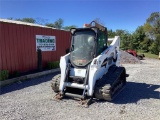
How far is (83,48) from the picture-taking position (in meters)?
6.24

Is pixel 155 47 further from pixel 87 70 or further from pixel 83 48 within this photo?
pixel 87 70

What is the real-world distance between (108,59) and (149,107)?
2238mm

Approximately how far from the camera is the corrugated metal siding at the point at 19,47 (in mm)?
8930

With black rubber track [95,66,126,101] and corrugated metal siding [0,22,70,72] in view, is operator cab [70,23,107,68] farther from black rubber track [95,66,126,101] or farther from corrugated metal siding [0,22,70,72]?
corrugated metal siding [0,22,70,72]

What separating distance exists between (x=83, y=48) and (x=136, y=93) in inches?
99.9

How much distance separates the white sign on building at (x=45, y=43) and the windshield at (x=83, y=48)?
17.3ft

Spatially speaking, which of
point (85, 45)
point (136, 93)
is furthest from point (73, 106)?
point (136, 93)

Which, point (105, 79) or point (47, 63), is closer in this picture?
point (105, 79)

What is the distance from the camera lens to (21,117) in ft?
15.4

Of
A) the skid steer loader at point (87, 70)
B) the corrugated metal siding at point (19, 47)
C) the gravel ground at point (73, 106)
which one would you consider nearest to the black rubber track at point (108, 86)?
the skid steer loader at point (87, 70)

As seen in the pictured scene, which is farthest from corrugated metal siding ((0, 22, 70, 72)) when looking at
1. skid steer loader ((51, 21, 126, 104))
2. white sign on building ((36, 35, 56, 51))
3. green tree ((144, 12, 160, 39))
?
green tree ((144, 12, 160, 39))

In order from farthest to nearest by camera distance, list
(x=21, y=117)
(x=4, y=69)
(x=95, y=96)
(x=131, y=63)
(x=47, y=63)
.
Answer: (x=131, y=63) → (x=47, y=63) → (x=4, y=69) → (x=95, y=96) → (x=21, y=117)

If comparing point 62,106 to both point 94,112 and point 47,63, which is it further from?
point 47,63

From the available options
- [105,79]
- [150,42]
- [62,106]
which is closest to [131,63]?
[105,79]
